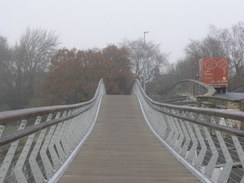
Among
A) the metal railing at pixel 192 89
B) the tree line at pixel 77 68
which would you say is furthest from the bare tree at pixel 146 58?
the metal railing at pixel 192 89

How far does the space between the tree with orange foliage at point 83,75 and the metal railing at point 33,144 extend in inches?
1450

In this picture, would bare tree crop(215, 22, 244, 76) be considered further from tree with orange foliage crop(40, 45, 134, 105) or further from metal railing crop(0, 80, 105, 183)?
metal railing crop(0, 80, 105, 183)

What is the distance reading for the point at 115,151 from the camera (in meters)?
8.60

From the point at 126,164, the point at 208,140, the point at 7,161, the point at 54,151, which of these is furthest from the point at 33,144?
the point at 208,140

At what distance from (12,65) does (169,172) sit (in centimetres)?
5295

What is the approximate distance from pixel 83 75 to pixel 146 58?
30.1 m

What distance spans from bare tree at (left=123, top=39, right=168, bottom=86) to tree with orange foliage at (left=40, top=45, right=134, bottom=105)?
87.5 ft

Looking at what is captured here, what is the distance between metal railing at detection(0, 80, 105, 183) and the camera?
359 cm

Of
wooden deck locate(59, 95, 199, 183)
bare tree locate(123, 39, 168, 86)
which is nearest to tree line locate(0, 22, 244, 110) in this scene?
bare tree locate(123, 39, 168, 86)

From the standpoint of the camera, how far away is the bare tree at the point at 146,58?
75.0 metres

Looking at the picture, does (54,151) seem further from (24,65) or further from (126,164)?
(24,65)

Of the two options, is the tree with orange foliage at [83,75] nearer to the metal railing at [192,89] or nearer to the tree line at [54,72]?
the tree line at [54,72]

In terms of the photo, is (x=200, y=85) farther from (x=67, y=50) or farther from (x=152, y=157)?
(x=67, y=50)

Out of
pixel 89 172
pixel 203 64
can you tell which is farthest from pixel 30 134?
pixel 203 64
